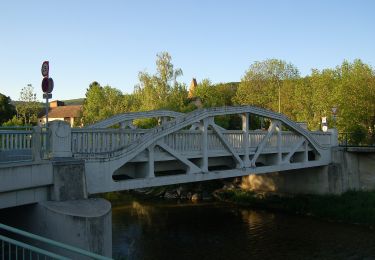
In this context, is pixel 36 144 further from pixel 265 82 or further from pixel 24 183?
pixel 265 82

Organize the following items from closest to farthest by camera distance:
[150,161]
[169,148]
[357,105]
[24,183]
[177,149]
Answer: [24,183] < [150,161] < [169,148] < [177,149] < [357,105]

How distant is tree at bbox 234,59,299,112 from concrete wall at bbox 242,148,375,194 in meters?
24.7

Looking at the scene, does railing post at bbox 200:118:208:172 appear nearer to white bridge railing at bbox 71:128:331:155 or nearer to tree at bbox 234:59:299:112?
A: white bridge railing at bbox 71:128:331:155

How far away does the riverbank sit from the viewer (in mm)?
22845

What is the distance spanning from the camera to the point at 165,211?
82.2 feet

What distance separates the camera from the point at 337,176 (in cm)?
2597

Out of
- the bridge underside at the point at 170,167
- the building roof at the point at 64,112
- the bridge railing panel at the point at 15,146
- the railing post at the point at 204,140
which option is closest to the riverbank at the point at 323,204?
the bridge underside at the point at 170,167

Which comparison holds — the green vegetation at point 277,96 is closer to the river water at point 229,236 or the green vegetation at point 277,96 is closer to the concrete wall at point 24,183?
the river water at point 229,236

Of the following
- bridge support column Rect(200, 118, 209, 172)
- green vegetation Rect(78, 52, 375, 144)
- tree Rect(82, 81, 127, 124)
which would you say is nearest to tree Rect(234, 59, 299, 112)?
green vegetation Rect(78, 52, 375, 144)

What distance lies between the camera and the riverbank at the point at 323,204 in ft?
75.0

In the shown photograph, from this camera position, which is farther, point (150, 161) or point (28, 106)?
point (28, 106)

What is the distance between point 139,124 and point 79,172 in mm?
28058

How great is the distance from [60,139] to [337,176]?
1963 centimetres

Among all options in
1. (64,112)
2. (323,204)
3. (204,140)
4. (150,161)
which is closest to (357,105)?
(323,204)
